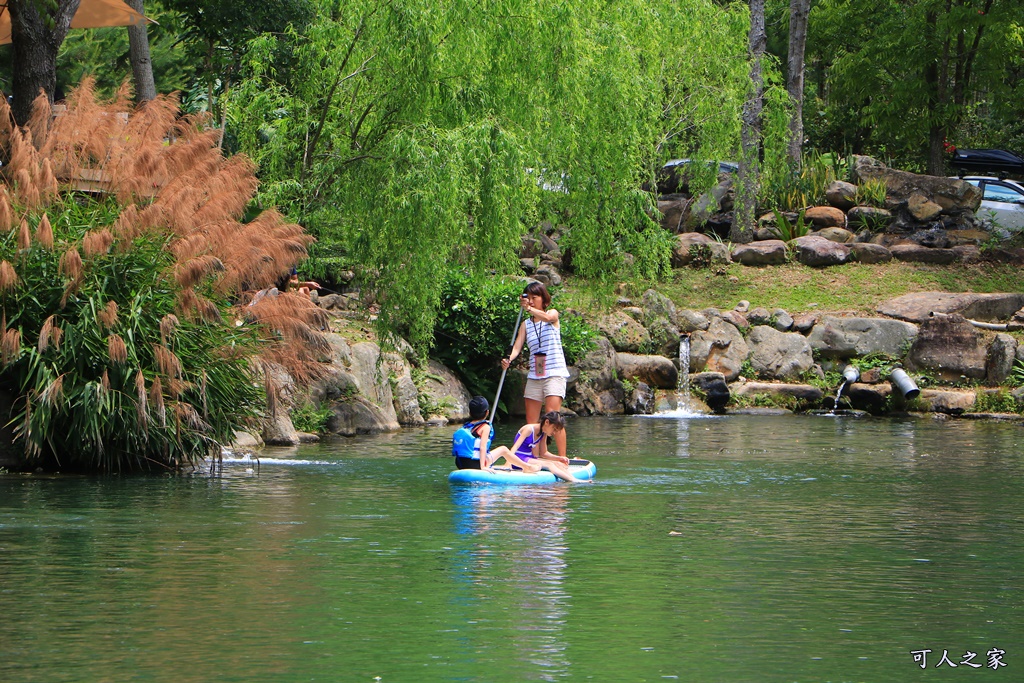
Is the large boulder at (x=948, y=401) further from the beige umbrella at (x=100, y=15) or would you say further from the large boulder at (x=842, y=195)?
the beige umbrella at (x=100, y=15)

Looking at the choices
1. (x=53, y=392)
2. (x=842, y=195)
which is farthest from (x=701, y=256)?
(x=53, y=392)

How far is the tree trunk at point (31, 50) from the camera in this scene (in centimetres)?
1666

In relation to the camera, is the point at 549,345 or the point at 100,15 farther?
the point at 100,15

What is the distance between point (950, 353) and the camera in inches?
1071

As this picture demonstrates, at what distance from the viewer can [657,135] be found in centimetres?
2875

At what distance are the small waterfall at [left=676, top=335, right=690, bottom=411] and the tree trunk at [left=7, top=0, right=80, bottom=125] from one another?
549 inches

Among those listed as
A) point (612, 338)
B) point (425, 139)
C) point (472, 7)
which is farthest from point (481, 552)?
point (612, 338)

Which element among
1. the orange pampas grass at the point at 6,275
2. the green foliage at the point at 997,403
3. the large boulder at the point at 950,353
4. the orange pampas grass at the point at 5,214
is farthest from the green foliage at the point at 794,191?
the orange pampas grass at the point at 6,275

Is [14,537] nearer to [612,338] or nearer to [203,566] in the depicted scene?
[203,566]

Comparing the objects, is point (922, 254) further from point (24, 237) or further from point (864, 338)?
point (24, 237)

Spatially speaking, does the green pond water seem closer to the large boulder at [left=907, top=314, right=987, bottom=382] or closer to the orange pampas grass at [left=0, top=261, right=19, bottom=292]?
the orange pampas grass at [left=0, top=261, right=19, bottom=292]

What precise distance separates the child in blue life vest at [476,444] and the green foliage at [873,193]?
2406 cm

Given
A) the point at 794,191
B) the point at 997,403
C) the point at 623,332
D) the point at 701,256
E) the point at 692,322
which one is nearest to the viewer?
the point at 997,403

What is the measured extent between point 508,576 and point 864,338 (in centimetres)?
2092
